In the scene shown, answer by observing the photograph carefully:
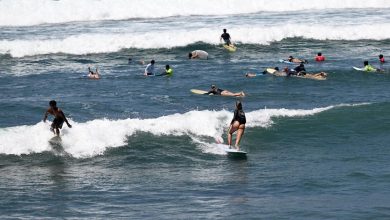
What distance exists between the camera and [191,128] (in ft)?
81.3

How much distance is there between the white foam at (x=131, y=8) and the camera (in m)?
64.6

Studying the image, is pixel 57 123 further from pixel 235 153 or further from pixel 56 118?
pixel 235 153

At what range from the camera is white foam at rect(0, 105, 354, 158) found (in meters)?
22.1

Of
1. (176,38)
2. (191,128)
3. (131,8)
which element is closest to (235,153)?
(191,128)

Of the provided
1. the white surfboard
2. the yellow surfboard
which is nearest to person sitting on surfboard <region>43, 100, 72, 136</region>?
the white surfboard

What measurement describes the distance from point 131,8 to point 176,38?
16.4 m

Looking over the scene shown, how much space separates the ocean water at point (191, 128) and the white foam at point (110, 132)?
1.9 inches

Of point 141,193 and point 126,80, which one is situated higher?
point 126,80

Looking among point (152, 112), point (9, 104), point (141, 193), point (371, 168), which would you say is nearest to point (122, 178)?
point (141, 193)

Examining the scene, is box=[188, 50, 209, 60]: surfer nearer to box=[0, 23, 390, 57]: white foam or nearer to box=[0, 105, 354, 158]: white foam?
box=[0, 23, 390, 57]: white foam

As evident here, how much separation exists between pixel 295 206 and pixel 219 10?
54.3 m

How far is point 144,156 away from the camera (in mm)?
21922

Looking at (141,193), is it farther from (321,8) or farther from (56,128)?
(321,8)

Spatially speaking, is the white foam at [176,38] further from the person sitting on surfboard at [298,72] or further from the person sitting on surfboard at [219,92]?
the person sitting on surfboard at [219,92]
